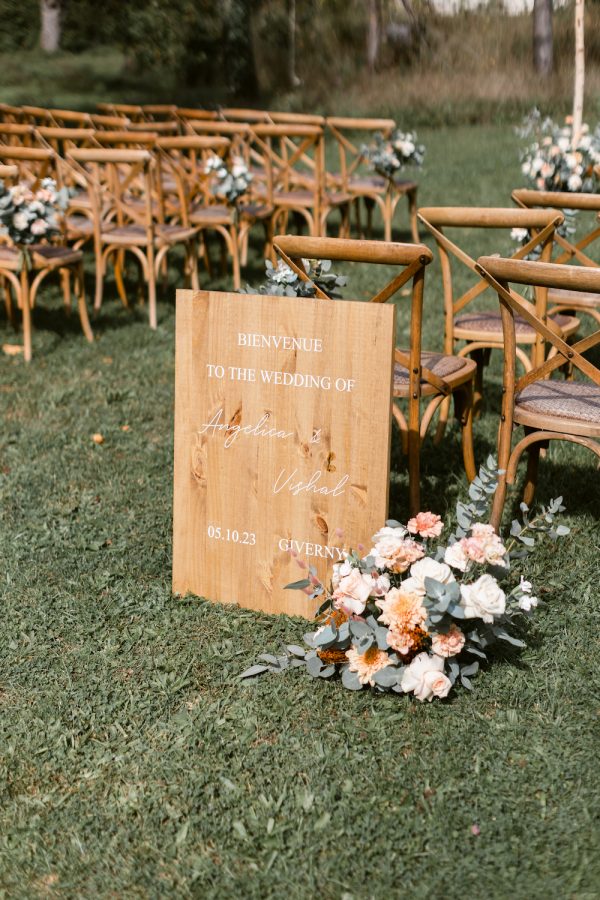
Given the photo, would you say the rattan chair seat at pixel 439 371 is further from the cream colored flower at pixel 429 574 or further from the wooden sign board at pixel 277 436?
the cream colored flower at pixel 429 574

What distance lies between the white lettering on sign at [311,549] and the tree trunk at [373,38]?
2102cm

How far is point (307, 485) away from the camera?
2957mm

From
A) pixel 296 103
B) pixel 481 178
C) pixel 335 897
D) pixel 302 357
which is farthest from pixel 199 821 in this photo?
pixel 296 103

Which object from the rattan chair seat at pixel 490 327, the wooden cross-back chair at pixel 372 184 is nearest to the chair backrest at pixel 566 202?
the rattan chair seat at pixel 490 327

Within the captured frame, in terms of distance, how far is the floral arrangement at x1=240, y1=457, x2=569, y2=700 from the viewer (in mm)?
2631

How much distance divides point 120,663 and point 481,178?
393 inches

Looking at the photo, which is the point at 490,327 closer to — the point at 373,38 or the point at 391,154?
the point at 391,154

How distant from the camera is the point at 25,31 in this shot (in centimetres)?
3384

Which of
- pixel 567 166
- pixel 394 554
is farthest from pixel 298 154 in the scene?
pixel 394 554

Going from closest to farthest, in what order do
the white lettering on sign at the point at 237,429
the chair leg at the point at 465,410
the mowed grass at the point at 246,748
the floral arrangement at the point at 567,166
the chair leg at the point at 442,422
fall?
1. the mowed grass at the point at 246,748
2. the white lettering on sign at the point at 237,429
3. the chair leg at the point at 465,410
4. the chair leg at the point at 442,422
5. the floral arrangement at the point at 567,166

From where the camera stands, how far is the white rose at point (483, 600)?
260 cm

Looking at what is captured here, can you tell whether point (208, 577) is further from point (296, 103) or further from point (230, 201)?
point (296, 103)

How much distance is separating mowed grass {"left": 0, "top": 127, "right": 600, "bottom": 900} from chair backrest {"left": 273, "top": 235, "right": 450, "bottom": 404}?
0.60 metres

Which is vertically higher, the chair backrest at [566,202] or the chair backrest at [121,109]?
the chair backrest at [121,109]
